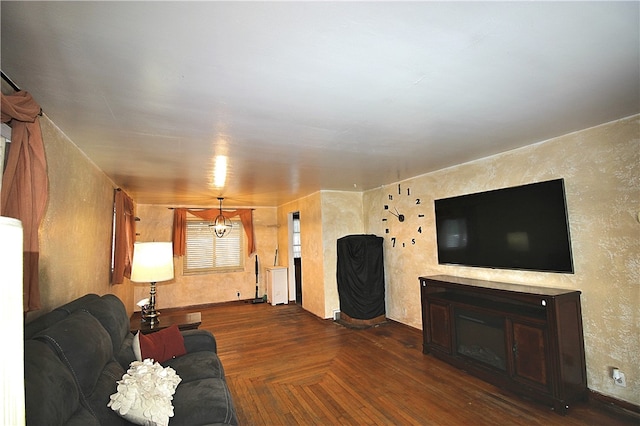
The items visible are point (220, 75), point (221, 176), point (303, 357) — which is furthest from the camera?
point (221, 176)

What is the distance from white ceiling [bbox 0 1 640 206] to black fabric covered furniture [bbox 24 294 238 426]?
4.33 feet

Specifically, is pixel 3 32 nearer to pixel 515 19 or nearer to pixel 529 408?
pixel 515 19

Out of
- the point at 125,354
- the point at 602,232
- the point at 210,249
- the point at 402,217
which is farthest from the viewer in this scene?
the point at 210,249

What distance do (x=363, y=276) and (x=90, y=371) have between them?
3893 millimetres

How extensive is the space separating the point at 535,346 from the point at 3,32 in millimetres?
3929

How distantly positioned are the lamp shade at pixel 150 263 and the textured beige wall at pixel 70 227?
1.52ft

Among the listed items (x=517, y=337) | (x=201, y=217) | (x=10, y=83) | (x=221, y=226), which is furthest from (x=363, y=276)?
(x=10, y=83)

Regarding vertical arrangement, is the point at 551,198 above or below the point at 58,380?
above

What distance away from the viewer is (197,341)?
9.21 ft

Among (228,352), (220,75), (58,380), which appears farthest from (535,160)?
(228,352)

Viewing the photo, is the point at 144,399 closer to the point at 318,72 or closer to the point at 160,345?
the point at 160,345

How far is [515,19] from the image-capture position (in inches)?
51.3

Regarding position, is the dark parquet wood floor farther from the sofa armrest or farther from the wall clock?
the wall clock

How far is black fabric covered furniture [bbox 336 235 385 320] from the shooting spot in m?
4.95
